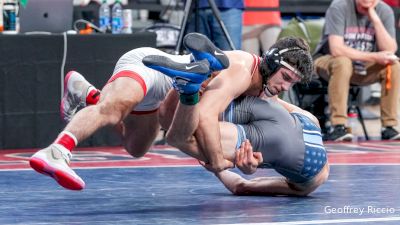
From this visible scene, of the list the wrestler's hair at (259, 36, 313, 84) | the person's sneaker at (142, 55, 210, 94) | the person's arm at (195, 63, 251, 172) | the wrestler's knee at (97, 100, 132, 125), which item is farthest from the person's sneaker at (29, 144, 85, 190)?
the wrestler's hair at (259, 36, 313, 84)

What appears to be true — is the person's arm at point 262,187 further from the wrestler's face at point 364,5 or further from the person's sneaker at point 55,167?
the wrestler's face at point 364,5

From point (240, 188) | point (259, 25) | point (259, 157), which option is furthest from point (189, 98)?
point (259, 25)

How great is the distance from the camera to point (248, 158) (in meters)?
5.80

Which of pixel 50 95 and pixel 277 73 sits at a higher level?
pixel 277 73

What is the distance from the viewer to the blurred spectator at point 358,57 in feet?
33.5

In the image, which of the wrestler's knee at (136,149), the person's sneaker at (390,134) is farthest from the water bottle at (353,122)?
the wrestler's knee at (136,149)

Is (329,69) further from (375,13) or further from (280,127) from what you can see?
(280,127)

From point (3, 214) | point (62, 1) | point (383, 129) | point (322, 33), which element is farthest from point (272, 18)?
point (3, 214)

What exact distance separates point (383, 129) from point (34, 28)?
11.0 feet

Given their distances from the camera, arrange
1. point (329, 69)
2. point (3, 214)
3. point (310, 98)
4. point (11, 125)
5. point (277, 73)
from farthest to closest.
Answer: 1. point (310, 98)
2. point (329, 69)
3. point (11, 125)
4. point (277, 73)
5. point (3, 214)

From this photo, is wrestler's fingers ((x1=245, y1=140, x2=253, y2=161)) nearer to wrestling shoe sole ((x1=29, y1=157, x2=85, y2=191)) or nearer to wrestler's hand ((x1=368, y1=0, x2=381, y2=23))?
wrestling shoe sole ((x1=29, y1=157, x2=85, y2=191))

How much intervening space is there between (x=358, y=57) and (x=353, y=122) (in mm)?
2065

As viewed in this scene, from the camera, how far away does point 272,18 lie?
35.9ft

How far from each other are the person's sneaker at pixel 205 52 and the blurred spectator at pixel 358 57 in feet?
15.4
